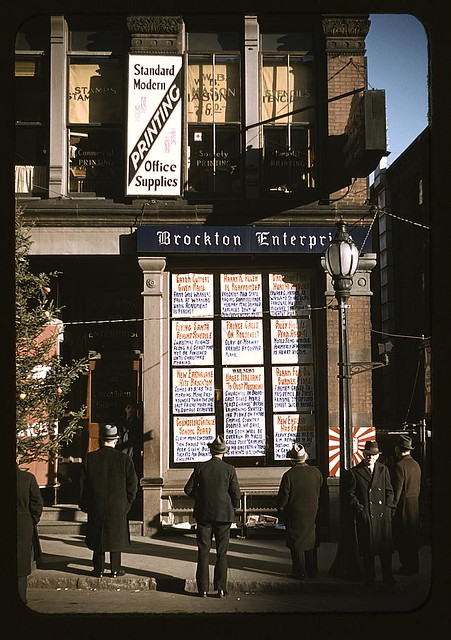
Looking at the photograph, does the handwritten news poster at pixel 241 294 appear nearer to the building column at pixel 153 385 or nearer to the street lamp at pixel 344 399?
the building column at pixel 153 385

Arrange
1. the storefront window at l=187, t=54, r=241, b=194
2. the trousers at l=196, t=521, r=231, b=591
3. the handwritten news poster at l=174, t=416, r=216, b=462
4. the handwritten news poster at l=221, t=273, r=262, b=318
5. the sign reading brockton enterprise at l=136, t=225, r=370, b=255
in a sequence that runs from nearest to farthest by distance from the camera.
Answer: the trousers at l=196, t=521, r=231, b=591
the sign reading brockton enterprise at l=136, t=225, r=370, b=255
the handwritten news poster at l=174, t=416, r=216, b=462
the handwritten news poster at l=221, t=273, r=262, b=318
the storefront window at l=187, t=54, r=241, b=194

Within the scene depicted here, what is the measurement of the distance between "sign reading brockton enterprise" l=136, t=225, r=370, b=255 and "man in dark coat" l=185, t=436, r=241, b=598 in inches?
169

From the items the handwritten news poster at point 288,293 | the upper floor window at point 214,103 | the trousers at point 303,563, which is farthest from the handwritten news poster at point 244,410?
the trousers at point 303,563

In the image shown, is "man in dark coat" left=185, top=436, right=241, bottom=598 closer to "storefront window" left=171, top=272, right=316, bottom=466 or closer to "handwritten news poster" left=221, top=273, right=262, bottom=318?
"storefront window" left=171, top=272, right=316, bottom=466

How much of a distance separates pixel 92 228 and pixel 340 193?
13.3 feet

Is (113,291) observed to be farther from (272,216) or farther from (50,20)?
(50,20)

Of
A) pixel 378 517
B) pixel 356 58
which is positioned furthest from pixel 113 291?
pixel 378 517

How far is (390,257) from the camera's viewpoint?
81.8ft

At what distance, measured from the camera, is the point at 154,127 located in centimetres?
1352

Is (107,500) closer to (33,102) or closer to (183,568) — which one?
(183,568)

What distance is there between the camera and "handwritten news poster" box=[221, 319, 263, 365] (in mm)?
13547

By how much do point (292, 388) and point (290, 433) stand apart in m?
0.73

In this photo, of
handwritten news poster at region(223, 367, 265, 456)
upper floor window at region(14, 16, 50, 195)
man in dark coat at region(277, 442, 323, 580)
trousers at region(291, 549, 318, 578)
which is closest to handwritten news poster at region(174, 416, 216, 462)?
handwritten news poster at region(223, 367, 265, 456)

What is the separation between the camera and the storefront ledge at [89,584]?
9.48 meters
